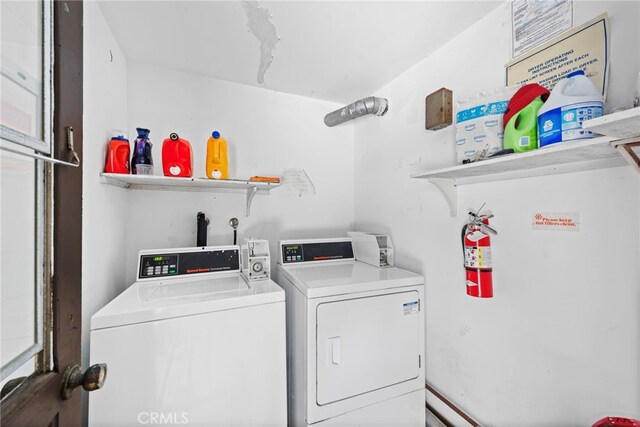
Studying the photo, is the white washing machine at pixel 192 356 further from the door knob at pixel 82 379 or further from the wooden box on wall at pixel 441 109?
the wooden box on wall at pixel 441 109

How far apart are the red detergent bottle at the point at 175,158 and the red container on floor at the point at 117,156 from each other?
7.0 inches

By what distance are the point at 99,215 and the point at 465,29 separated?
83.4 inches

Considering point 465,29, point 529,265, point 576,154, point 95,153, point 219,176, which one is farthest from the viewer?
point 219,176

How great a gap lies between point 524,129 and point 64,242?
1468 mm

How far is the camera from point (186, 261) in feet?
5.11

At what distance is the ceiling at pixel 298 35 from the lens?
1273 millimetres

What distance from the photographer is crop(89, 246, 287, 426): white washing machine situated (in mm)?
1013

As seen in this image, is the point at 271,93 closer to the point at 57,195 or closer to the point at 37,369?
the point at 57,195

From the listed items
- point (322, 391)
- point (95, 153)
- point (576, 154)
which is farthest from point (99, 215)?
point (576, 154)

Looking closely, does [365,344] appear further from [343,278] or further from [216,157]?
[216,157]

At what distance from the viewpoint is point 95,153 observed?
4.00 feet

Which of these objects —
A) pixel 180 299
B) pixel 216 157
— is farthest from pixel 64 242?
pixel 216 157

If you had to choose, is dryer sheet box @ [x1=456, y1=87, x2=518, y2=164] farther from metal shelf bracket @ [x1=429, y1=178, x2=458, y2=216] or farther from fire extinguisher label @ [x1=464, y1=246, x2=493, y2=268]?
fire extinguisher label @ [x1=464, y1=246, x2=493, y2=268]

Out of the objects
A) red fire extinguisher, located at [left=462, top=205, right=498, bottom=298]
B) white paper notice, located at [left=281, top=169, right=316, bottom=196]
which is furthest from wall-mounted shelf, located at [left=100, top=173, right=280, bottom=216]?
red fire extinguisher, located at [left=462, top=205, right=498, bottom=298]
